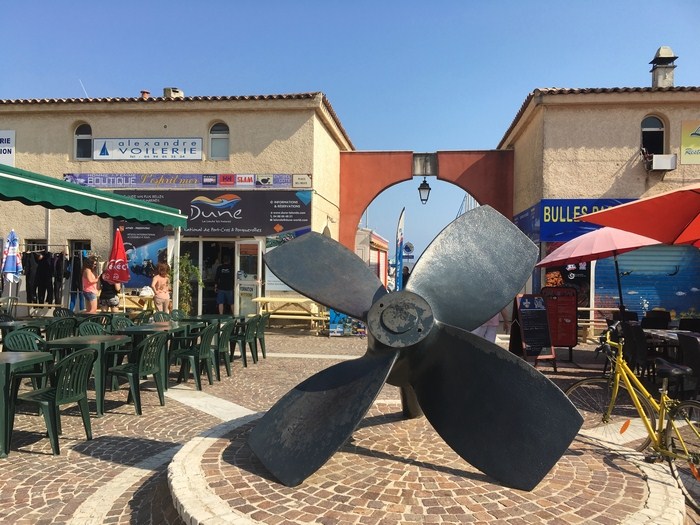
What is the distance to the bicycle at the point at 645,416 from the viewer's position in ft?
13.0

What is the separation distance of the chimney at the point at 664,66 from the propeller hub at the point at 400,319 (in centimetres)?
1437

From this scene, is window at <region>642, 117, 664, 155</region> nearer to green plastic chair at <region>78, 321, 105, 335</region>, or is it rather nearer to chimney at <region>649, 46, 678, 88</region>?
chimney at <region>649, 46, 678, 88</region>

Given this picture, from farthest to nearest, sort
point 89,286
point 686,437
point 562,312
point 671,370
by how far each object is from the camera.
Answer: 1. point 89,286
2. point 562,312
3. point 671,370
4. point 686,437

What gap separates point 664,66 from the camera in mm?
14023

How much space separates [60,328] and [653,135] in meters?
13.8

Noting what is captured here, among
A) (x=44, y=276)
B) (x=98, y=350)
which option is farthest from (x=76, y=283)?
(x=98, y=350)

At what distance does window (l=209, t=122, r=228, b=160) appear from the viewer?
14.0 meters

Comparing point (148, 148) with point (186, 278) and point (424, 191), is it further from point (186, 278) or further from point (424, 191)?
point (424, 191)

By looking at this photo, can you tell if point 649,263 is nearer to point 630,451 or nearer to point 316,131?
point 316,131

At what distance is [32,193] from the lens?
723 cm

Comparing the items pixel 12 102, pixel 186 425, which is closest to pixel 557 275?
pixel 186 425

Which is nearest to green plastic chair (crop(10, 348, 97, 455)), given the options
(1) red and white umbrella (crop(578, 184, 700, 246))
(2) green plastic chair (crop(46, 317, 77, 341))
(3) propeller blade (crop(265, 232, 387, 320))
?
(3) propeller blade (crop(265, 232, 387, 320))

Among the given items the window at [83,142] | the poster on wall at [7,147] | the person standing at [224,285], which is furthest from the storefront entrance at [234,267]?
the poster on wall at [7,147]

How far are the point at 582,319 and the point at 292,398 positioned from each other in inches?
422
